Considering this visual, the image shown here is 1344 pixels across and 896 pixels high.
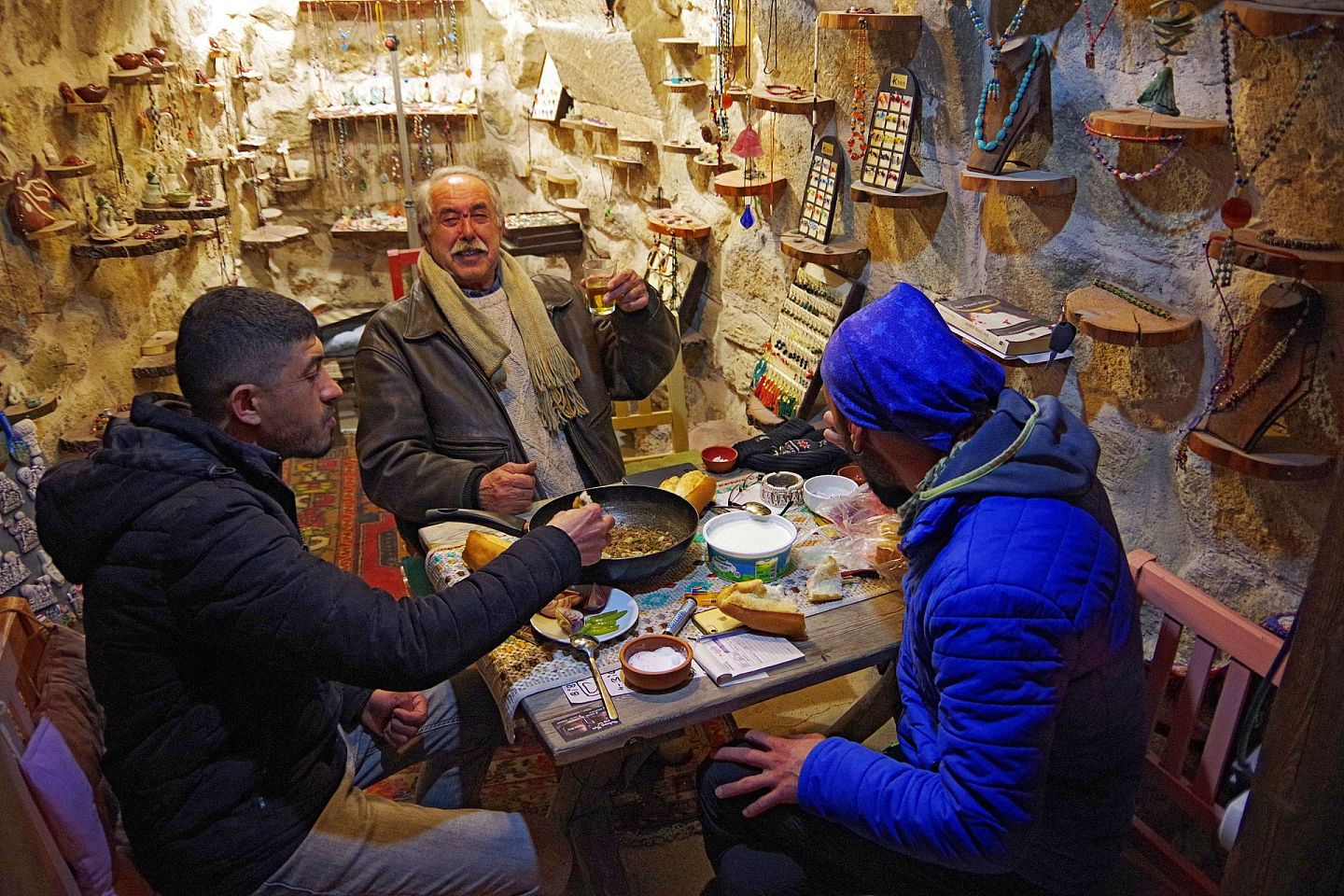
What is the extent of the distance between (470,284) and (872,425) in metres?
1.58

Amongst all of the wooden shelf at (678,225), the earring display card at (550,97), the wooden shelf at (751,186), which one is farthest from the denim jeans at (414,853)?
the earring display card at (550,97)

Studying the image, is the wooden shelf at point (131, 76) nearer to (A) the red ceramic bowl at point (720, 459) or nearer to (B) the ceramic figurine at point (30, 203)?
(B) the ceramic figurine at point (30, 203)

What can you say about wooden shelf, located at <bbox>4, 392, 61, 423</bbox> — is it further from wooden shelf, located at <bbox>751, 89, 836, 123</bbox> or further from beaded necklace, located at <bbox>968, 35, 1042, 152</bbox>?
beaded necklace, located at <bbox>968, 35, 1042, 152</bbox>

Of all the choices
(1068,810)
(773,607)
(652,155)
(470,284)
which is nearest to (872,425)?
(773,607)

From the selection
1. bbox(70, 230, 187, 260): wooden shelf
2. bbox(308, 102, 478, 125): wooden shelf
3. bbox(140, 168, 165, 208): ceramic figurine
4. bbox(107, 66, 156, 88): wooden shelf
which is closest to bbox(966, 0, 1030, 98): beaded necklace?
bbox(70, 230, 187, 260): wooden shelf

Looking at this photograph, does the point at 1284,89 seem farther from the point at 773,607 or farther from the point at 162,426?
the point at 162,426

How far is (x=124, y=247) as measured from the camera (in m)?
3.75

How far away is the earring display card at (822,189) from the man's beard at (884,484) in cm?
136

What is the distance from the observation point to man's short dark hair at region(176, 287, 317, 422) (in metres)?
1.57

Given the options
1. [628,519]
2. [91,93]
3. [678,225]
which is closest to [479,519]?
[628,519]

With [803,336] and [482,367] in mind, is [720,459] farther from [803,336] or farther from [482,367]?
[803,336]

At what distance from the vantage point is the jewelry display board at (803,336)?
2.97 m

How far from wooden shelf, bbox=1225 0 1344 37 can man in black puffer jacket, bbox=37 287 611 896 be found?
1.29 m

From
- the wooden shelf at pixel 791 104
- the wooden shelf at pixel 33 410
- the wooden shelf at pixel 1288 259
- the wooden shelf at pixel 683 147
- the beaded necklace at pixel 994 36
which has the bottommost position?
the wooden shelf at pixel 33 410
